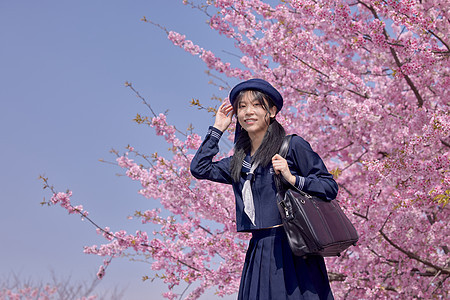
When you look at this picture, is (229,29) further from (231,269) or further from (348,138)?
(231,269)

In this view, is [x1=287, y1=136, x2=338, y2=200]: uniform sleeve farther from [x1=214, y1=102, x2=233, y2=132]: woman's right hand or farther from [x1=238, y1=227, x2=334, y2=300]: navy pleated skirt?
[x1=214, y1=102, x2=233, y2=132]: woman's right hand

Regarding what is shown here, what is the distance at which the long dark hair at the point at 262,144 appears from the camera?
2631 millimetres

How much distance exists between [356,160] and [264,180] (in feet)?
15.1

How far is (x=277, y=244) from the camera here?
247 cm

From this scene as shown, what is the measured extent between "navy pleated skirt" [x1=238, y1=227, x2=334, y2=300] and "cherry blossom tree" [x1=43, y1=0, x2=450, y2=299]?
2415 millimetres

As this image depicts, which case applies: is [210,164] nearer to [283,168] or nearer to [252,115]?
[252,115]

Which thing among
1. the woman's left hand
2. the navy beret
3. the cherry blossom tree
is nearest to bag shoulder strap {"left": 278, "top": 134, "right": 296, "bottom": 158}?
the woman's left hand

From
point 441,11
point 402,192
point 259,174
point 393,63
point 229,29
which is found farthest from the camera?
point 229,29

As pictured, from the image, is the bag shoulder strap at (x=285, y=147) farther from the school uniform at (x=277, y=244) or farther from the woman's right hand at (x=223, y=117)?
the woman's right hand at (x=223, y=117)

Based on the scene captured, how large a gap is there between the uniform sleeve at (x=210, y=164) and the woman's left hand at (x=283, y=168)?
0.45 metres

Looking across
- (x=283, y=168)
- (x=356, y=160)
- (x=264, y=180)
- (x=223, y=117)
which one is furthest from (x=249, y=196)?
(x=356, y=160)

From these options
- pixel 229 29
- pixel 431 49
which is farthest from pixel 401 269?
pixel 229 29

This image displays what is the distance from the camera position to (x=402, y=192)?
16.0ft

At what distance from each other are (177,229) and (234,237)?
30.5 inches
